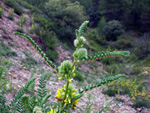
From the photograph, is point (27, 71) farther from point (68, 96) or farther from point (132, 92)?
point (68, 96)

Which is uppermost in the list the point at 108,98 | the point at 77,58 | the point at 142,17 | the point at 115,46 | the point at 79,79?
the point at 142,17

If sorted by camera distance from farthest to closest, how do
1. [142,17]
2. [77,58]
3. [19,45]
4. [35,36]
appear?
1. [142,17]
2. [35,36]
3. [19,45]
4. [77,58]

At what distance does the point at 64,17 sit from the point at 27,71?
603 cm

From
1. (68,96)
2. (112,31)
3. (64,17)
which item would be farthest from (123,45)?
(68,96)

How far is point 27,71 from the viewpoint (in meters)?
3.88

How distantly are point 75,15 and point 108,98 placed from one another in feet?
23.4

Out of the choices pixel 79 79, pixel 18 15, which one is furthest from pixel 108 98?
pixel 18 15

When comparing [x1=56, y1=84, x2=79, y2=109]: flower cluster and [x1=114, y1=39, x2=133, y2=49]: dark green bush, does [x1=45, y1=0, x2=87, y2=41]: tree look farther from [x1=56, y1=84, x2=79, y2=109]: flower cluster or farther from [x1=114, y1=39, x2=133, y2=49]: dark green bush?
[x1=56, y1=84, x2=79, y2=109]: flower cluster

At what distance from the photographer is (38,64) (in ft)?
15.5

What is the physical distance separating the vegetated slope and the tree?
255 centimetres

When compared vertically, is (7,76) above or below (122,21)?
A: below

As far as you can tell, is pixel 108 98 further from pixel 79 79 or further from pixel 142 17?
pixel 142 17

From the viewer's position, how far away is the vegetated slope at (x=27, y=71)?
10.2ft

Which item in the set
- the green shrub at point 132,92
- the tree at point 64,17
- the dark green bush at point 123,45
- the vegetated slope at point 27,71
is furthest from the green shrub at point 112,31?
the green shrub at point 132,92
